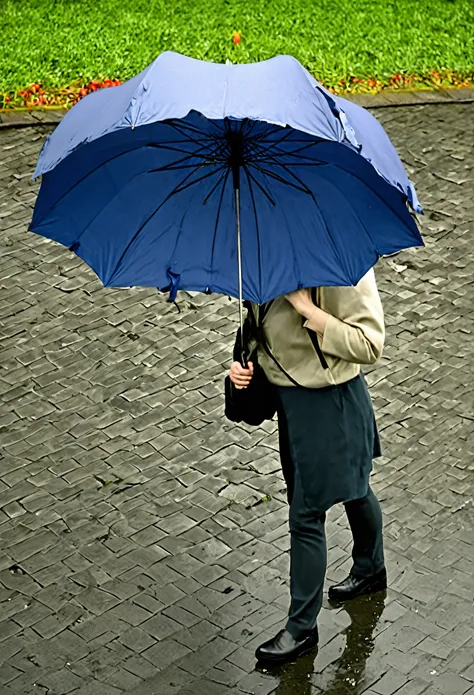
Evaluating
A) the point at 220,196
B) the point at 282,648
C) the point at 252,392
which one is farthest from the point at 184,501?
the point at 220,196

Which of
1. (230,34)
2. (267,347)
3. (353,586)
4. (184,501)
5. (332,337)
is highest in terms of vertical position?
(332,337)

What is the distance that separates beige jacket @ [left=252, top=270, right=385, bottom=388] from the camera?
4.41 metres

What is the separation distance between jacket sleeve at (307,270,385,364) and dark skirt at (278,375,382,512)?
262 mm

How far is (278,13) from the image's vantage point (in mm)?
13000

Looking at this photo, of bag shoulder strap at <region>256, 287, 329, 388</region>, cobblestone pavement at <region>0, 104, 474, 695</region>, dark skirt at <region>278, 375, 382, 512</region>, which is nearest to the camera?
bag shoulder strap at <region>256, 287, 329, 388</region>

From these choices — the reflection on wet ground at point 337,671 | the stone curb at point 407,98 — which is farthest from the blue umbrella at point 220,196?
the stone curb at point 407,98

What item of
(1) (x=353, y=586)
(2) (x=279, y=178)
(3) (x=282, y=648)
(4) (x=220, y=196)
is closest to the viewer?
(2) (x=279, y=178)

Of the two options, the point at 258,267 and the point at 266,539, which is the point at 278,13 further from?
the point at 258,267

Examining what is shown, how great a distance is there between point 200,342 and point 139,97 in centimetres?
387

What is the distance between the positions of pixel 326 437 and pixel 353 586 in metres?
1.08

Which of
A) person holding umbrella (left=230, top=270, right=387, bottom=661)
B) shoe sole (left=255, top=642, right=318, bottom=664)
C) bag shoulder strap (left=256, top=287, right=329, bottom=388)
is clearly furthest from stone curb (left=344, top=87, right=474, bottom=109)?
shoe sole (left=255, top=642, right=318, bottom=664)

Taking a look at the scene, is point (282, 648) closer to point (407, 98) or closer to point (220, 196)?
point (220, 196)

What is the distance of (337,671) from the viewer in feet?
16.6

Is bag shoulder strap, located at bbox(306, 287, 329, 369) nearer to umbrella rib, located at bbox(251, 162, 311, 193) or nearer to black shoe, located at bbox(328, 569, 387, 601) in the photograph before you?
umbrella rib, located at bbox(251, 162, 311, 193)
